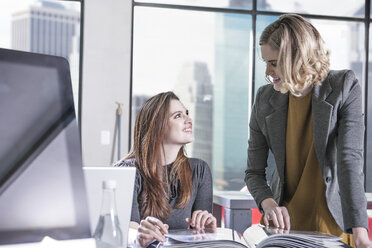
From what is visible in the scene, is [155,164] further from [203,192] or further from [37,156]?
[37,156]

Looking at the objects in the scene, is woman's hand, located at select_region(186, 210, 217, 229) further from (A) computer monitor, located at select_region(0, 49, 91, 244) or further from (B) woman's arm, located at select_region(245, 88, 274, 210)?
(A) computer monitor, located at select_region(0, 49, 91, 244)

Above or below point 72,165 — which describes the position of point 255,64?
above

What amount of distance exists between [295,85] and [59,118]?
743 mm

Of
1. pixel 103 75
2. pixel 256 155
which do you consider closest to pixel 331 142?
pixel 256 155

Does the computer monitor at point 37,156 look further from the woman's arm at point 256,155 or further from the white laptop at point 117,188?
the woman's arm at point 256,155

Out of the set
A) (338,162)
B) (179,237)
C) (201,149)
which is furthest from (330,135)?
(201,149)

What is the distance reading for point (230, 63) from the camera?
14.5 ft

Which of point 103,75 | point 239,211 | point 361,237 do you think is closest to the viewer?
point 361,237

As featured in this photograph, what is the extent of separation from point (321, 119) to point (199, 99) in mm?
3189

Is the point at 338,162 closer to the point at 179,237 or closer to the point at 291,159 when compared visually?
the point at 291,159

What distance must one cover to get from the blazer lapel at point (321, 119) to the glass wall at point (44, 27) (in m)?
3.13

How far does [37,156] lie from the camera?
61 centimetres

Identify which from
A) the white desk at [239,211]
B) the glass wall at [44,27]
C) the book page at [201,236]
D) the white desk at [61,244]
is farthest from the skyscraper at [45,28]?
the white desk at [61,244]

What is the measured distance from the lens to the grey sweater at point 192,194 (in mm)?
1561
